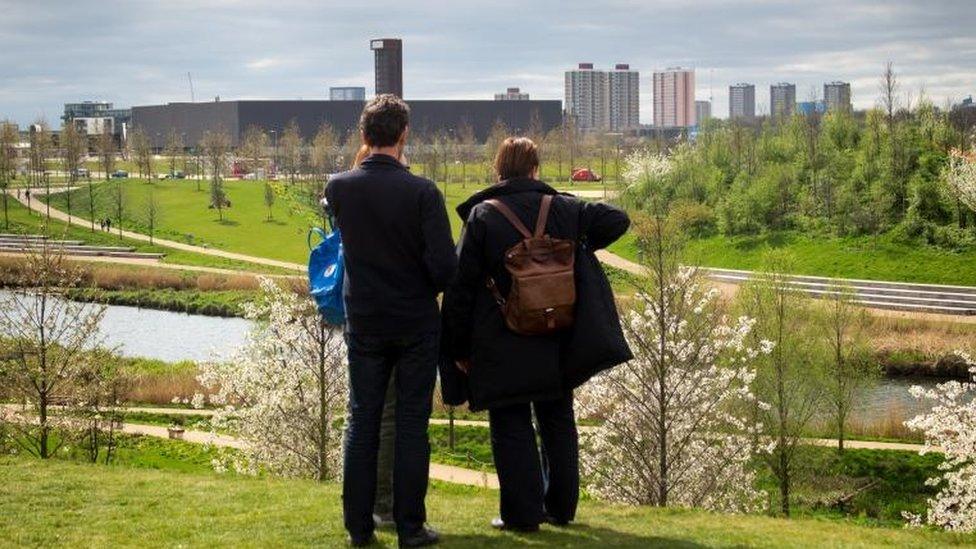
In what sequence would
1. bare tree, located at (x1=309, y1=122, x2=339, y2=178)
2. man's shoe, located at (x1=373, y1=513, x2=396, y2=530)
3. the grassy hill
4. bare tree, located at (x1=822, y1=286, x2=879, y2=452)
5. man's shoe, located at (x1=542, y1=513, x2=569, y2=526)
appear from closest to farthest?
the grassy hill
man's shoe, located at (x1=373, y1=513, x2=396, y2=530)
man's shoe, located at (x1=542, y1=513, x2=569, y2=526)
bare tree, located at (x1=822, y1=286, x2=879, y2=452)
bare tree, located at (x1=309, y1=122, x2=339, y2=178)

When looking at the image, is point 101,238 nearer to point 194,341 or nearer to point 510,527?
point 194,341

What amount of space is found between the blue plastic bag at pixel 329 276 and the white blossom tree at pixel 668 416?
432 inches

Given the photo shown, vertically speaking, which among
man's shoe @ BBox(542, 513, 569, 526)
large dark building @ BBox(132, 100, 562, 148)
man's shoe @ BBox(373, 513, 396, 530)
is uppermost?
large dark building @ BBox(132, 100, 562, 148)

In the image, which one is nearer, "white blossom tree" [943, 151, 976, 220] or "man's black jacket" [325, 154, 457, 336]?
"man's black jacket" [325, 154, 457, 336]

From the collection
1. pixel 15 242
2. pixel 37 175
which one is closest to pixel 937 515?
pixel 15 242

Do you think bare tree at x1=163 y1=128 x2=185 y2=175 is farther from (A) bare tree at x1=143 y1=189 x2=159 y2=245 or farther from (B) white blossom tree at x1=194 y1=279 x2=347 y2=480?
(B) white blossom tree at x1=194 y1=279 x2=347 y2=480

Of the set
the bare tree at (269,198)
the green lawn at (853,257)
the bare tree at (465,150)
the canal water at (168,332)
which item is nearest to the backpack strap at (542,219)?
the canal water at (168,332)

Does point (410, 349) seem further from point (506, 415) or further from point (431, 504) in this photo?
A: point (431, 504)

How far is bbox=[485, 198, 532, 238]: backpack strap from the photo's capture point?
731 cm

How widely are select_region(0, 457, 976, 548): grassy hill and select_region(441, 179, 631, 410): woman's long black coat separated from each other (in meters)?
0.96

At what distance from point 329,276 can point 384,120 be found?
1250 mm

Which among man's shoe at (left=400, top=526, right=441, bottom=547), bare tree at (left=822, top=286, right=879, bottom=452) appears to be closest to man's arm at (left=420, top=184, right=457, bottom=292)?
man's shoe at (left=400, top=526, right=441, bottom=547)

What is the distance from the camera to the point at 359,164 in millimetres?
7113

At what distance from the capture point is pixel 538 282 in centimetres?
715
